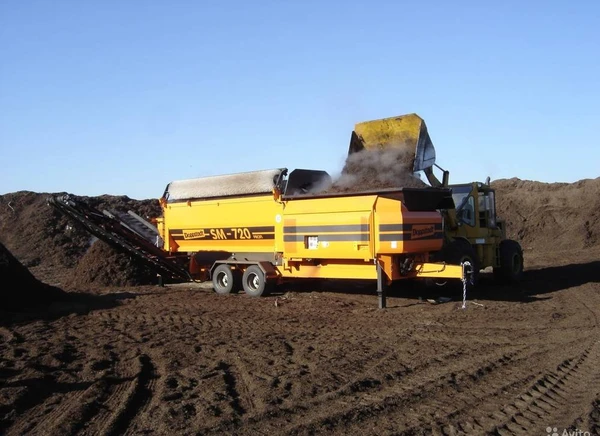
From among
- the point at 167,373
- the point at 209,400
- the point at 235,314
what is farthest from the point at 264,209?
→ the point at 209,400

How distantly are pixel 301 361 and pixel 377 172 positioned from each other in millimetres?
6705

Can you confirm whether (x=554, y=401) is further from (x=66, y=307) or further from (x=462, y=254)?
(x=66, y=307)

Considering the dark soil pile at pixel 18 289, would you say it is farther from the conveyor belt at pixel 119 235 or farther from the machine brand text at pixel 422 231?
the machine brand text at pixel 422 231

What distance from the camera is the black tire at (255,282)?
48.0 ft

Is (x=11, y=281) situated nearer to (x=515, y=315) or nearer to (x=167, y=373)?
(x=167, y=373)

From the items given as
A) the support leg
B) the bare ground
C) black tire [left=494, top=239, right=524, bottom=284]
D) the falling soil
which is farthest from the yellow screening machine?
black tire [left=494, top=239, right=524, bottom=284]

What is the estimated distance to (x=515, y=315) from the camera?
11.2 m

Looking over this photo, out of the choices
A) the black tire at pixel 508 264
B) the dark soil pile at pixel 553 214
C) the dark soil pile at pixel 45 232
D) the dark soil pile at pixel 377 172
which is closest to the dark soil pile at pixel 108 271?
the dark soil pile at pixel 45 232

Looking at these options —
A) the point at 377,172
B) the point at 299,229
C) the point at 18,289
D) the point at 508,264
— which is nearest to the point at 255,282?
the point at 299,229

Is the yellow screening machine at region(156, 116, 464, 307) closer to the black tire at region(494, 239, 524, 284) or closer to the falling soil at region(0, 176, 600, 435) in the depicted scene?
the falling soil at region(0, 176, 600, 435)

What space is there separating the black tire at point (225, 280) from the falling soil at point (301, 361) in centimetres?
33

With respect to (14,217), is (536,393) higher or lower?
lower

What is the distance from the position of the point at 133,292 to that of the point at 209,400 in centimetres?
1026

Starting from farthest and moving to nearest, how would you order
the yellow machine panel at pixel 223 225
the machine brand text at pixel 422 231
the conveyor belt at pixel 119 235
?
1. the conveyor belt at pixel 119 235
2. the yellow machine panel at pixel 223 225
3. the machine brand text at pixel 422 231
